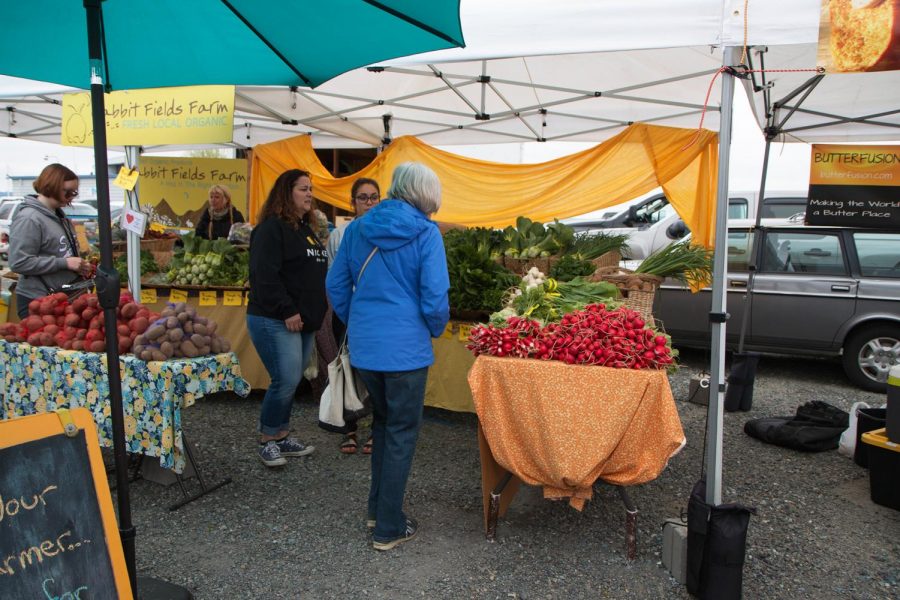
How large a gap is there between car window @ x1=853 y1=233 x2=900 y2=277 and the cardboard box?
3.39 metres

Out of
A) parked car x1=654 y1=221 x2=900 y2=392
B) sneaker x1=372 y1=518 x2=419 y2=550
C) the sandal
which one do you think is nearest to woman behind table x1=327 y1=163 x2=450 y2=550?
sneaker x1=372 y1=518 x2=419 y2=550

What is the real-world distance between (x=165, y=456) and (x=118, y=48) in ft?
7.10

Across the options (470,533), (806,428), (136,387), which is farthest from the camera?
(806,428)

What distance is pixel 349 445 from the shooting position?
4586 mm

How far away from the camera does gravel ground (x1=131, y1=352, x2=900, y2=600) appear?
299cm

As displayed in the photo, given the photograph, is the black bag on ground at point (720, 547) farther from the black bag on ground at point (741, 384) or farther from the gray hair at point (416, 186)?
the black bag on ground at point (741, 384)

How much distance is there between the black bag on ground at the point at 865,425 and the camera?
174 inches

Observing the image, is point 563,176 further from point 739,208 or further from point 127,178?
point 127,178

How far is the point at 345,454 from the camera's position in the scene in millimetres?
4562

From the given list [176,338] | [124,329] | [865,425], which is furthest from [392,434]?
[865,425]

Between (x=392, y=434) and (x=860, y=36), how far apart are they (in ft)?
8.63

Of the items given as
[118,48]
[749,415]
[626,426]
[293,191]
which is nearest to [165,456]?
[293,191]

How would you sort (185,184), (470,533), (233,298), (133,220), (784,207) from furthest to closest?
(784,207) → (185,184) → (233,298) → (133,220) → (470,533)

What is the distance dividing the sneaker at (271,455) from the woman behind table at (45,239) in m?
1.76
